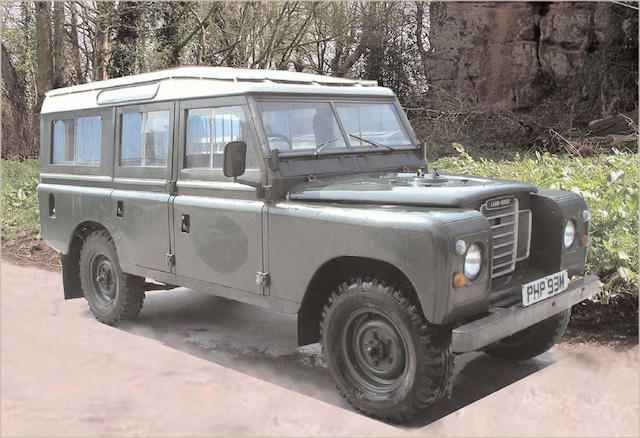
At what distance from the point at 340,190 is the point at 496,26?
1406 centimetres

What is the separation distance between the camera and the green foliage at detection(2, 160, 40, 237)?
403 inches

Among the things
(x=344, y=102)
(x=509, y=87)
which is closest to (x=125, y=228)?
(x=344, y=102)

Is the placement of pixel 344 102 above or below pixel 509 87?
below

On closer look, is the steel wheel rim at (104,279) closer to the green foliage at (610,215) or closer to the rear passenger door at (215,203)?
the rear passenger door at (215,203)

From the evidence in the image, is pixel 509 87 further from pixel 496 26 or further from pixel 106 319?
pixel 106 319

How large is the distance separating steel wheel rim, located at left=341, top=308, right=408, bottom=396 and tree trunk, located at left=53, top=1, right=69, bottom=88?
13078 millimetres

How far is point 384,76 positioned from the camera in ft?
61.4

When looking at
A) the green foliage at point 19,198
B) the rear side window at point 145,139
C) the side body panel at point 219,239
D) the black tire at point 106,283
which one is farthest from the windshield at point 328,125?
the green foliage at point 19,198

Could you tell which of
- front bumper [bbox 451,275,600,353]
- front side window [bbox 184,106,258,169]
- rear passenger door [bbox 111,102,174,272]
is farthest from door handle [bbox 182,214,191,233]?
front bumper [bbox 451,275,600,353]

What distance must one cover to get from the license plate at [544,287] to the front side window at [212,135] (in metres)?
1.99

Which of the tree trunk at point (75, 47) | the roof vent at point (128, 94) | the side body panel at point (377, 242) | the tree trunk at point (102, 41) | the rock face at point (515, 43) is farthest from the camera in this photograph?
the rock face at point (515, 43)

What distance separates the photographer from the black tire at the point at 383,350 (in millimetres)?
3779

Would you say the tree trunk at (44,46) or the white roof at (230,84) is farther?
the tree trunk at (44,46)

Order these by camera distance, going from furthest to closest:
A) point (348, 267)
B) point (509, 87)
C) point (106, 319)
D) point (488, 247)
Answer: point (509, 87) < point (106, 319) < point (348, 267) < point (488, 247)
